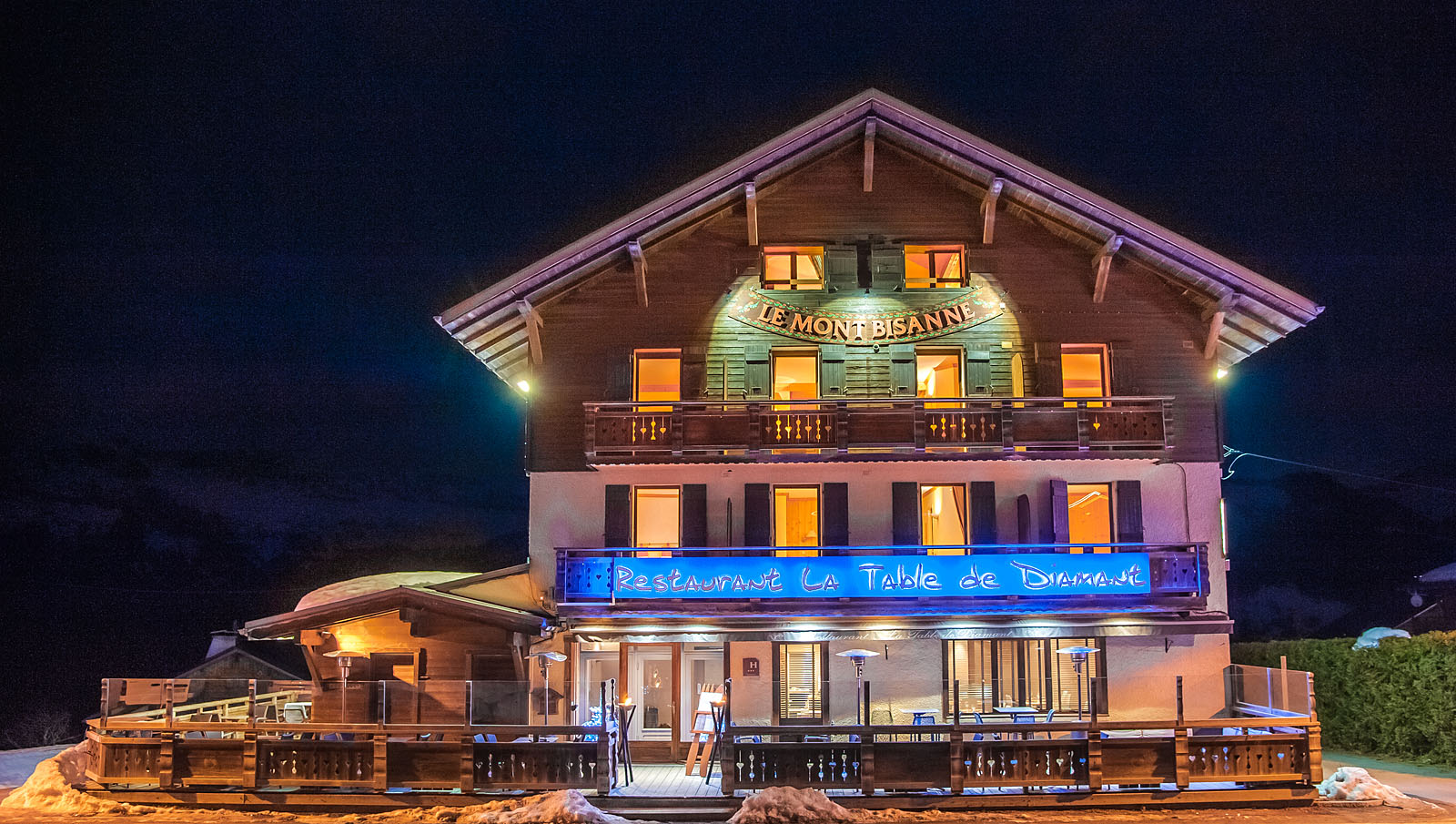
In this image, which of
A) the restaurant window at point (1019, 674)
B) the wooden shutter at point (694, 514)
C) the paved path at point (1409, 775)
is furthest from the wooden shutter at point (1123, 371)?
the wooden shutter at point (694, 514)

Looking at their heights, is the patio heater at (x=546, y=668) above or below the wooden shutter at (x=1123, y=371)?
below

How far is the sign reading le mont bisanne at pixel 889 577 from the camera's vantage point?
67.5ft

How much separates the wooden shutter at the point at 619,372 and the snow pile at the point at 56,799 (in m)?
10.7

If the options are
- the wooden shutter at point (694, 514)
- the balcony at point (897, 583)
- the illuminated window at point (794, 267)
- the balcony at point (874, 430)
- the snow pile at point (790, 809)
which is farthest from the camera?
the illuminated window at point (794, 267)

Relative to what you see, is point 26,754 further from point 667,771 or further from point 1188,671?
point 1188,671

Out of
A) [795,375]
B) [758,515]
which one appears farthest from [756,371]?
[758,515]

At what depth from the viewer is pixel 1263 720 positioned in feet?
56.9

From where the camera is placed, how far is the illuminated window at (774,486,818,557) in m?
23.0

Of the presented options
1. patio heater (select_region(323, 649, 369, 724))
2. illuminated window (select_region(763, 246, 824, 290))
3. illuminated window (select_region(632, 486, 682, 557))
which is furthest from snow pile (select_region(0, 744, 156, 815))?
illuminated window (select_region(763, 246, 824, 290))

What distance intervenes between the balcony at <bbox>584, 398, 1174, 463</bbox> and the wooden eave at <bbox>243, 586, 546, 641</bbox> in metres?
3.49

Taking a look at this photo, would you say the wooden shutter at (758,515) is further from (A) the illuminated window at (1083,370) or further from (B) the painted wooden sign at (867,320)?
(A) the illuminated window at (1083,370)

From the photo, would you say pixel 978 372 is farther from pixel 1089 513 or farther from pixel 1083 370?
pixel 1089 513

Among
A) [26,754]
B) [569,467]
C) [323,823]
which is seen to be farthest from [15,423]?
[323,823]

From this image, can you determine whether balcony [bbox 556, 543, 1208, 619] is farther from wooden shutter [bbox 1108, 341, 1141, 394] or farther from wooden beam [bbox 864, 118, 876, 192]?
wooden beam [bbox 864, 118, 876, 192]
